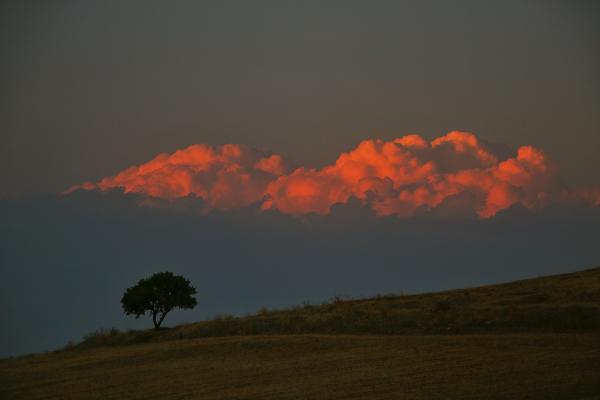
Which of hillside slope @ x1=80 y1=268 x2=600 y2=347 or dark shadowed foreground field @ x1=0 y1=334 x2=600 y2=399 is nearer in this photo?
dark shadowed foreground field @ x1=0 y1=334 x2=600 y2=399

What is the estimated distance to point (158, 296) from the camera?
6281cm

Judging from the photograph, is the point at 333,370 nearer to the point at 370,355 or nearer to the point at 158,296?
the point at 370,355

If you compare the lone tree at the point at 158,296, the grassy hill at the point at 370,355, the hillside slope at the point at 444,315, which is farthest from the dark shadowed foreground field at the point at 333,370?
the lone tree at the point at 158,296

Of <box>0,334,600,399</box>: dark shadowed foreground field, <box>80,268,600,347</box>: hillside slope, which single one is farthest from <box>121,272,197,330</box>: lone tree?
<box>0,334,600,399</box>: dark shadowed foreground field

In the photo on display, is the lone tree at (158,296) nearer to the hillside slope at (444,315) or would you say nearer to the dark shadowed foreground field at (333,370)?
the hillside slope at (444,315)

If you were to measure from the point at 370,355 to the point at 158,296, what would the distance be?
31.5 meters

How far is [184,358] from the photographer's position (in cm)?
4188

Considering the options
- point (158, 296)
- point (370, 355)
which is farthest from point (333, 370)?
point (158, 296)

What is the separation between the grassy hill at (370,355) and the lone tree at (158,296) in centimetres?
552

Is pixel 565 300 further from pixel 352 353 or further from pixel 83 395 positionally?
pixel 83 395

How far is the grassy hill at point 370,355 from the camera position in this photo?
28.0m

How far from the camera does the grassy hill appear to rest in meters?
28.0

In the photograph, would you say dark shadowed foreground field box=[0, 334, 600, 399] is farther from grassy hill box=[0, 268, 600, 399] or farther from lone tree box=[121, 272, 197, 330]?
lone tree box=[121, 272, 197, 330]

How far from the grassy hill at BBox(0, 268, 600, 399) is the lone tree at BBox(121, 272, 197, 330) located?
552 centimetres
